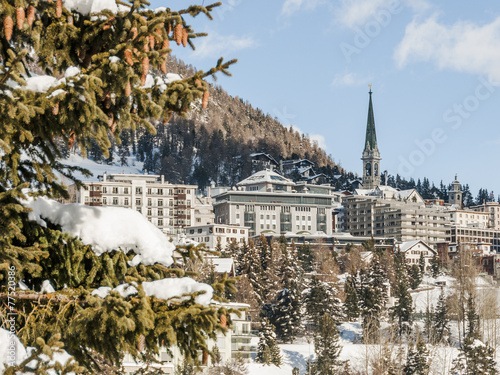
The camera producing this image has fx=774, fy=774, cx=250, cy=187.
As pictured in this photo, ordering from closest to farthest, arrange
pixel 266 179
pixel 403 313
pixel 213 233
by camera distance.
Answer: pixel 403 313 → pixel 213 233 → pixel 266 179

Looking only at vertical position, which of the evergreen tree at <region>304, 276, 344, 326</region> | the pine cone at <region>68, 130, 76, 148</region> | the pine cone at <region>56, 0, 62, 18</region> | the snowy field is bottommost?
the snowy field

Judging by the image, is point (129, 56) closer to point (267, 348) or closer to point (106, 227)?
point (106, 227)

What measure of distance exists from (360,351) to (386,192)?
115 metres

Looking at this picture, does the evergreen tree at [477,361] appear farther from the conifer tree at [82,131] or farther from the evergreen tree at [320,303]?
the conifer tree at [82,131]

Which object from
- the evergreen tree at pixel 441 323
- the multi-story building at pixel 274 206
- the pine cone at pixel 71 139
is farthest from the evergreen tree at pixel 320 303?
the pine cone at pixel 71 139

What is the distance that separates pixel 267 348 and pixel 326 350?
17.4ft

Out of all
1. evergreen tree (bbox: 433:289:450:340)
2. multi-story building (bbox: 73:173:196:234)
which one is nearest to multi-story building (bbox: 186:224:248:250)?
multi-story building (bbox: 73:173:196:234)

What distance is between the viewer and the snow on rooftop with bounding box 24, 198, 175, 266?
7598mm

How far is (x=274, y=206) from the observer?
15188 cm

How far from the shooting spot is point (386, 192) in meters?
187

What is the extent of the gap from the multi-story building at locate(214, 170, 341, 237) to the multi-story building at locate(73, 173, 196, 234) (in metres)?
13.2

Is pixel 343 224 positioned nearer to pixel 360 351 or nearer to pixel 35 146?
pixel 360 351

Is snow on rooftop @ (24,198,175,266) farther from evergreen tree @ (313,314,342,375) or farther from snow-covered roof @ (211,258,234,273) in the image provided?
snow-covered roof @ (211,258,234,273)

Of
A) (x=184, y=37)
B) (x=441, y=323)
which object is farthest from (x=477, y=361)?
(x=184, y=37)
